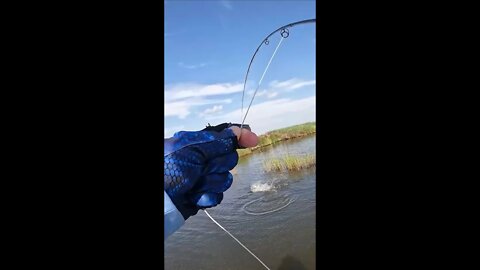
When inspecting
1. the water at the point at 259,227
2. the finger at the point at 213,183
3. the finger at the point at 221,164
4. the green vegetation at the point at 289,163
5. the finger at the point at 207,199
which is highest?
the finger at the point at 221,164

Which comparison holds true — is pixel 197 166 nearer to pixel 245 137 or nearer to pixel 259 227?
pixel 245 137

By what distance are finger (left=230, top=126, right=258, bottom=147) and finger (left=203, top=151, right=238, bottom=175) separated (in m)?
0.09

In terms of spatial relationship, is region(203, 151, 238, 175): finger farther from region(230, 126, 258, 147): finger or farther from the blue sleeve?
the blue sleeve

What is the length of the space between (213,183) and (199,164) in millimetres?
132

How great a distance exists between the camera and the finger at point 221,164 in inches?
54.1

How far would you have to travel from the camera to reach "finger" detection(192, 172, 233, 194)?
1375 mm

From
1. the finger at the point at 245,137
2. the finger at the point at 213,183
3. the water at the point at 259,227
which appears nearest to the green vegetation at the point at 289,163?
the water at the point at 259,227

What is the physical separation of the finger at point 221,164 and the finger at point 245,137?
3.6 inches
